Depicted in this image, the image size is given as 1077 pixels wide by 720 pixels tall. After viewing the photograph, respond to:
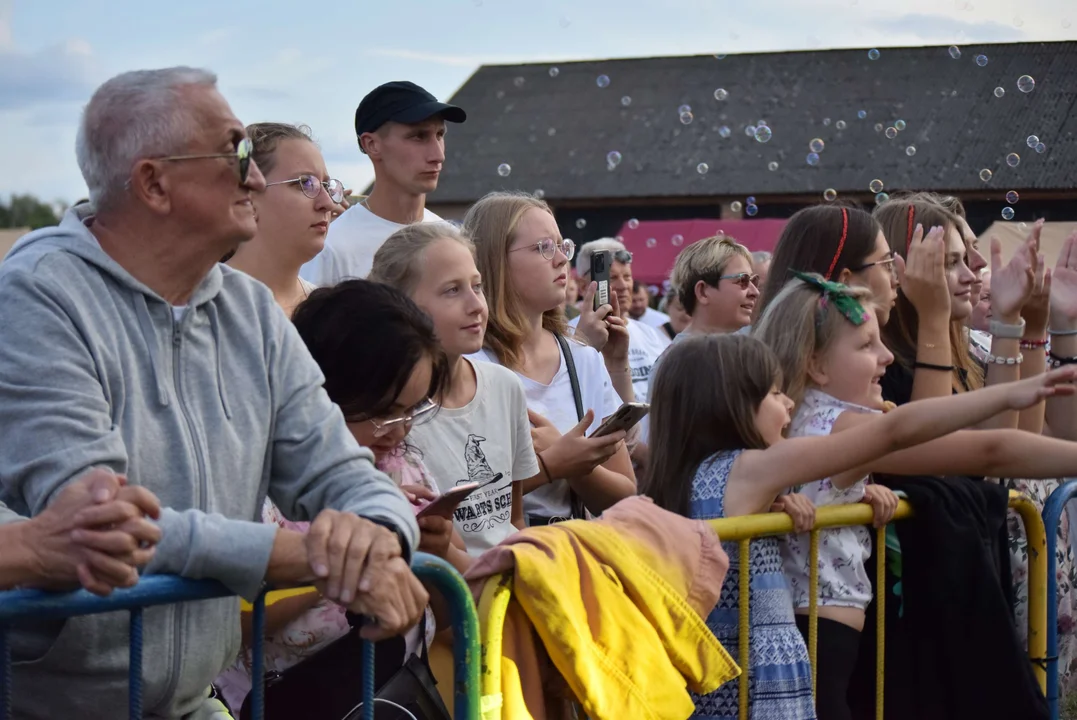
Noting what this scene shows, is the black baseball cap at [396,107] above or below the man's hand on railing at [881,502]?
above

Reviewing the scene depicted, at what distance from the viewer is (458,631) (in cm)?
240

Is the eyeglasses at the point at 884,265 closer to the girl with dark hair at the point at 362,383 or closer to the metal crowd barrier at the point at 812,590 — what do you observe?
the metal crowd barrier at the point at 812,590

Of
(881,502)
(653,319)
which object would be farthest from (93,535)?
(653,319)

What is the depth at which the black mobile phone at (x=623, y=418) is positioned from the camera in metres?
3.86

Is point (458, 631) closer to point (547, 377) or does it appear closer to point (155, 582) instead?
point (155, 582)

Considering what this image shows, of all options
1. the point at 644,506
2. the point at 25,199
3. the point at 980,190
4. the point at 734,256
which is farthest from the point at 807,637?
the point at 25,199

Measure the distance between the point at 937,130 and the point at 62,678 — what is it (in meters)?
35.4

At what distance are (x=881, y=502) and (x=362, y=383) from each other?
5.27 feet

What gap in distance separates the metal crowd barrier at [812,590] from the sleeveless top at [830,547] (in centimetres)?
6

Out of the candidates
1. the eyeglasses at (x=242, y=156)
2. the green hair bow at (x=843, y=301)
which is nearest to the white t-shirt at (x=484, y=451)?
the green hair bow at (x=843, y=301)

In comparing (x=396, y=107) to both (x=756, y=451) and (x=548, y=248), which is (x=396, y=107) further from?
(x=756, y=451)

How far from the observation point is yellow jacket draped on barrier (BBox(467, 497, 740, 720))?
263 centimetres

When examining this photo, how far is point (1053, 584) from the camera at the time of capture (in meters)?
4.15

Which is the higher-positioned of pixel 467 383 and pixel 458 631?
pixel 467 383
